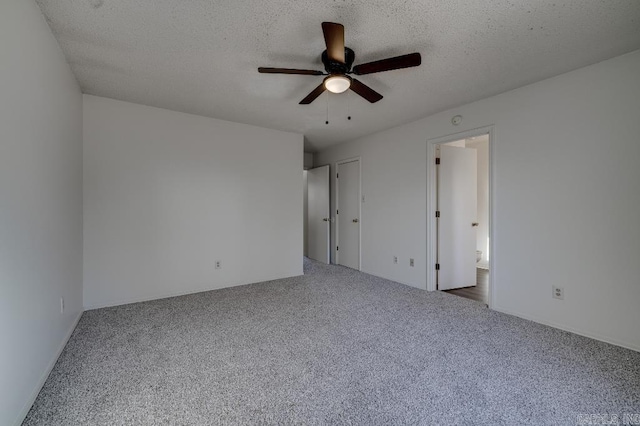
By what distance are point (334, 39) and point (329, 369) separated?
2.17m

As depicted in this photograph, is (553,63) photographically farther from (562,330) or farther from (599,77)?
(562,330)

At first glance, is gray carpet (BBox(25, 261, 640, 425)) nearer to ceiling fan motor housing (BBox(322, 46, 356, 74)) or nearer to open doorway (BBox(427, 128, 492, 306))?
open doorway (BBox(427, 128, 492, 306))

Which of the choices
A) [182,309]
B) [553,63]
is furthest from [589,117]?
[182,309]

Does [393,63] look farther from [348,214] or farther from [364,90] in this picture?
[348,214]

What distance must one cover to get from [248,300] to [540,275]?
3.17m

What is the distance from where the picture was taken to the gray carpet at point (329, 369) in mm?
1543

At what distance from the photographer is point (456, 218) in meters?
3.92

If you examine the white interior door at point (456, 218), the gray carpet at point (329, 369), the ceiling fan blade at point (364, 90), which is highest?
the ceiling fan blade at point (364, 90)

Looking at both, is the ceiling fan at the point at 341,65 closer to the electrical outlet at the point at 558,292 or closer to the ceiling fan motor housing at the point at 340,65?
the ceiling fan motor housing at the point at 340,65

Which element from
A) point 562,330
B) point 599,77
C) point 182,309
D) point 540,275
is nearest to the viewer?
point 599,77

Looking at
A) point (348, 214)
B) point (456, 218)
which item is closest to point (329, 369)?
point (456, 218)

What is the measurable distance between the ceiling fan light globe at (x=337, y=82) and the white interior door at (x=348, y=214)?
2.82 meters

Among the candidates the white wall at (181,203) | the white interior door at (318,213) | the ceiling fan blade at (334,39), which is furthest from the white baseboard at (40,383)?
the white interior door at (318,213)

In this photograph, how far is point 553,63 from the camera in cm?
236
